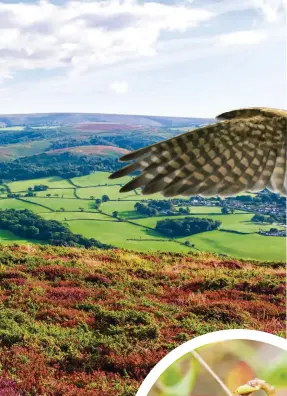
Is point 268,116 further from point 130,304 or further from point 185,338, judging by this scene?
point 130,304

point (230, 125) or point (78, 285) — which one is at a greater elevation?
point (230, 125)

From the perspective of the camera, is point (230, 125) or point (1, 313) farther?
point (1, 313)

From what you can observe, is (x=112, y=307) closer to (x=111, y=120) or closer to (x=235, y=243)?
(x=235, y=243)

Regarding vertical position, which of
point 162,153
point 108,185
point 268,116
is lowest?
point 108,185

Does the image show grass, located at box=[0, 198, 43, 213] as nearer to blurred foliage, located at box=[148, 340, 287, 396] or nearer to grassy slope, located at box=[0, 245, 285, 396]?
grassy slope, located at box=[0, 245, 285, 396]

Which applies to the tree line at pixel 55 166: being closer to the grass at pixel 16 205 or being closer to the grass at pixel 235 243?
the grass at pixel 16 205

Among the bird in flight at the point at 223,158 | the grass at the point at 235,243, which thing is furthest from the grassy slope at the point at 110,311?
the grass at the point at 235,243

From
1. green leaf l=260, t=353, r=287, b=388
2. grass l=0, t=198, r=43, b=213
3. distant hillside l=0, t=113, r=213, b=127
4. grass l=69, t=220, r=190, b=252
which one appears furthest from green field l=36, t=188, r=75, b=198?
distant hillside l=0, t=113, r=213, b=127

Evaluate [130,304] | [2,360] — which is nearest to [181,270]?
[130,304]
